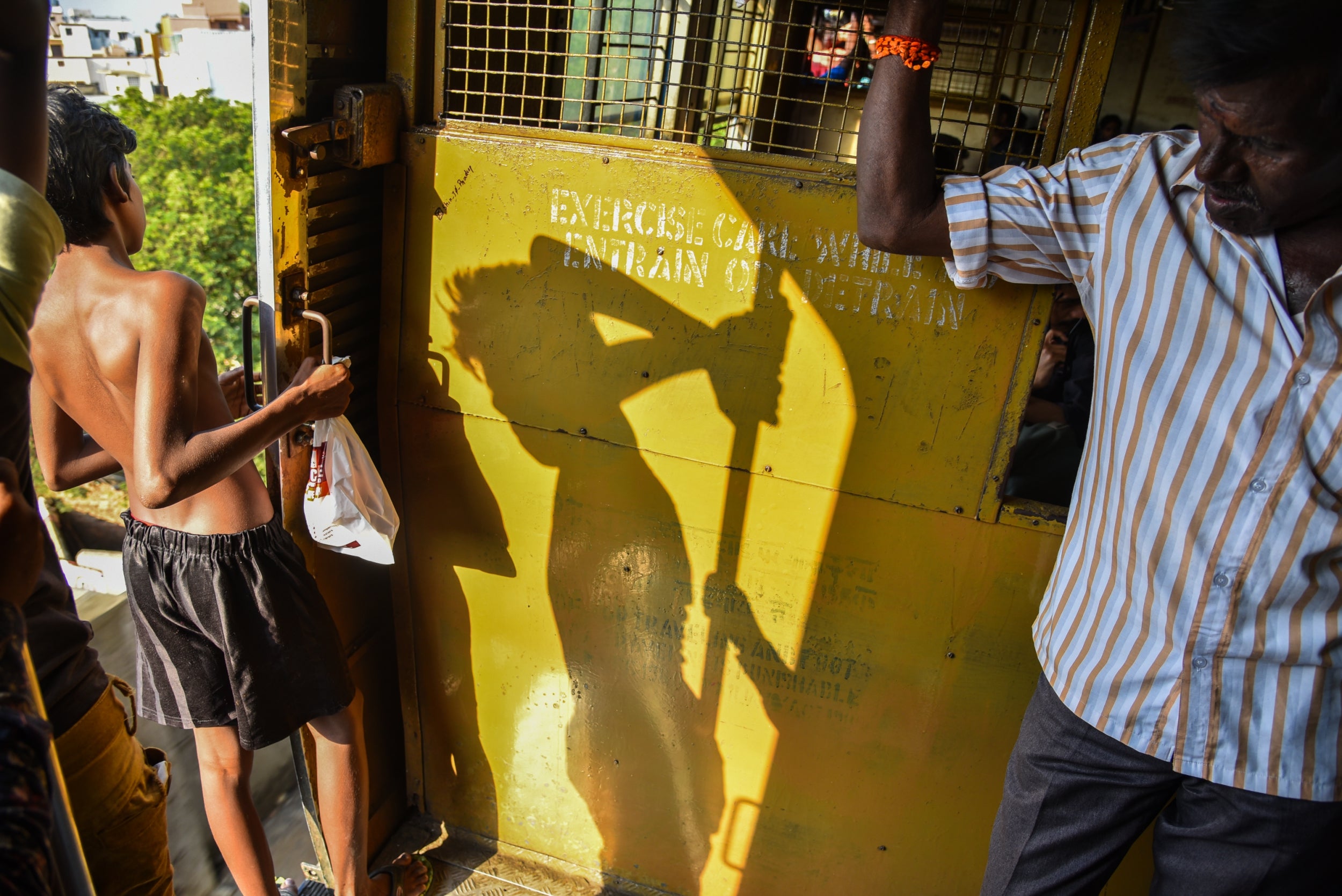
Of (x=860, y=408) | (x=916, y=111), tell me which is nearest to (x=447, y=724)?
(x=860, y=408)

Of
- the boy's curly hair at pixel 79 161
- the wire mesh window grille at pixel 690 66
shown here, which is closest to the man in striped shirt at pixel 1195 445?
the wire mesh window grille at pixel 690 66

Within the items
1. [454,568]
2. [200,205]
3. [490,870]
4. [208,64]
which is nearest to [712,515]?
[454,568]

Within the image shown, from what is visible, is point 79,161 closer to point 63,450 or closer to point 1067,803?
point 63,450

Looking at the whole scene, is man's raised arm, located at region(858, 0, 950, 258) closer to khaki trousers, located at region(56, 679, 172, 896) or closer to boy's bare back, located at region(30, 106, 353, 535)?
boy's bare back, located at region(30, 106, 353, 535)

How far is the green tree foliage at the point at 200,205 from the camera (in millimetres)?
5461

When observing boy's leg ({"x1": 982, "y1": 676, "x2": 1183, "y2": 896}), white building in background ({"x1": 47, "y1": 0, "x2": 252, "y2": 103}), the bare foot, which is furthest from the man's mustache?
white building in background ({"x1": 47, "y1": 0, "x2": 252, "y2": 103})

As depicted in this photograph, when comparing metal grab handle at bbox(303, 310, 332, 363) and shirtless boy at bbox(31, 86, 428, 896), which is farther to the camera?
metal grab handle at bbox(303, 310, 332, 363)

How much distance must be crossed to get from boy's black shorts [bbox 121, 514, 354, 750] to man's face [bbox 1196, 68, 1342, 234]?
1919 millimetres

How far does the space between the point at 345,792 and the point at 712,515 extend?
116cm

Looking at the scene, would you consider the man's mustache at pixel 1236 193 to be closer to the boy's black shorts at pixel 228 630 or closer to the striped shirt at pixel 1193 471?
the striped shirt at pixel 1193 471

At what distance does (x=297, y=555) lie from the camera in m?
1.98

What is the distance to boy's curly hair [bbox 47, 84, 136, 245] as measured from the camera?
1.60 meters

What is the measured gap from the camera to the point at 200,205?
554cm

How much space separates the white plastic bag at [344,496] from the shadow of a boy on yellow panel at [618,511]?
34 cm
